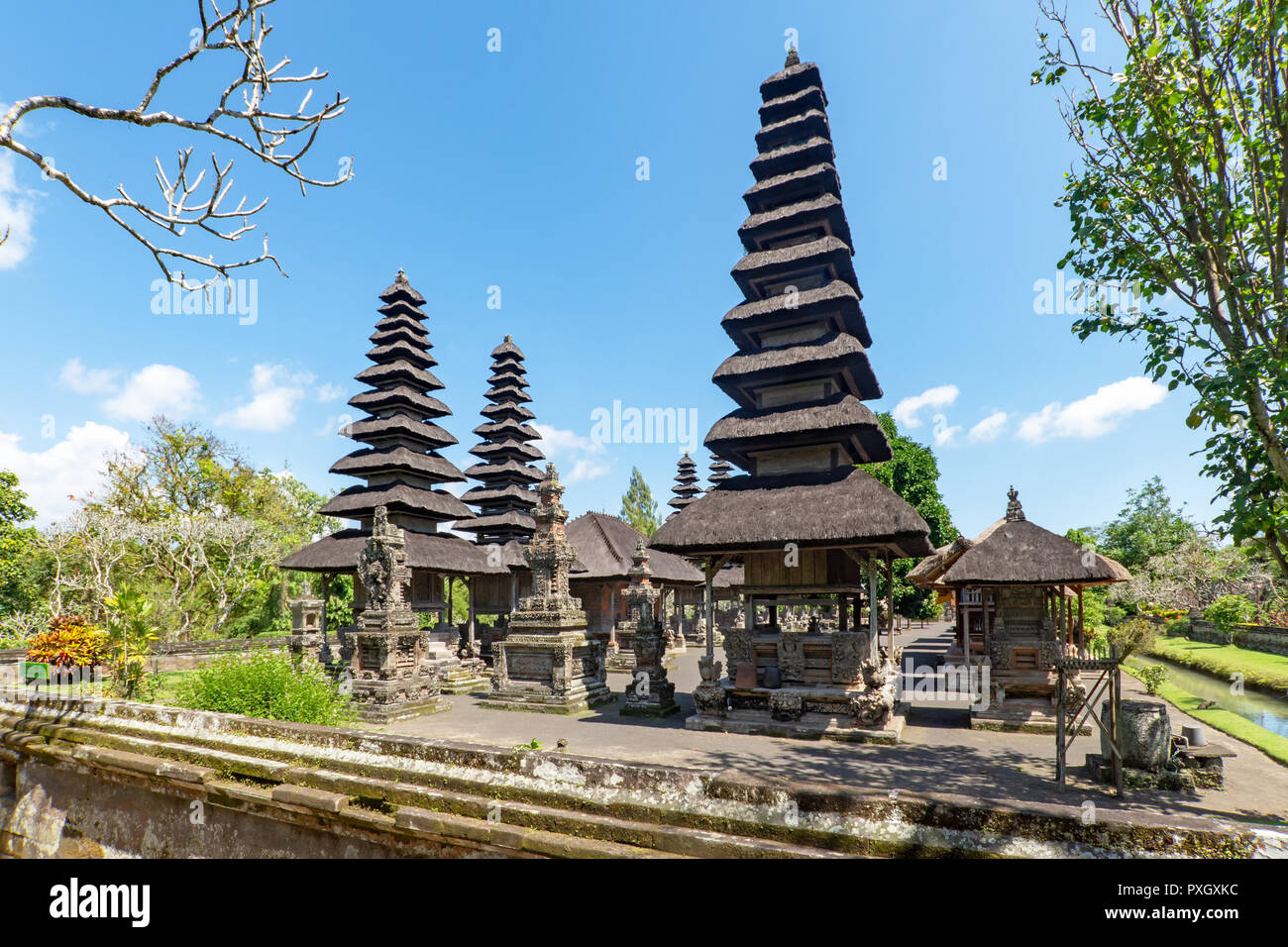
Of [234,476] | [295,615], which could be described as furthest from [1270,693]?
[234,476]

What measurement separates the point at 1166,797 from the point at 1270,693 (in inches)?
635

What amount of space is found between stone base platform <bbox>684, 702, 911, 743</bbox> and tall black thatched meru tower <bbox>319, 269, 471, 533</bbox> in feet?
53.5

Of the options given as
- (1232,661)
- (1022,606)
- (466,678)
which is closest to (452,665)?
(466,678)

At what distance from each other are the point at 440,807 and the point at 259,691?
5.23m

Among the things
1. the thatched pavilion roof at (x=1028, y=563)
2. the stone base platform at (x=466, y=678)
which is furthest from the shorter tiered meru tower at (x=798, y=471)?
the stone base platform at (x=466, y=678)

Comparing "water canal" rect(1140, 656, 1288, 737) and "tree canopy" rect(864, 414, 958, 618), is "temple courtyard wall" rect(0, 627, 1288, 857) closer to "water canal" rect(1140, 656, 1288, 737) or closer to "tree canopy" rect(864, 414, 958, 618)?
"water canal" rect(1140, 656, 1288, 737)

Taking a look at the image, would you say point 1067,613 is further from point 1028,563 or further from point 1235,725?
point 1028,563

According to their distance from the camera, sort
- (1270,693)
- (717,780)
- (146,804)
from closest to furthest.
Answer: (717,780), (146,804), (1270,693)

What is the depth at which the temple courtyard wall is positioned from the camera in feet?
9.63

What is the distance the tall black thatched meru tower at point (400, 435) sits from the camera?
25.9 meters
